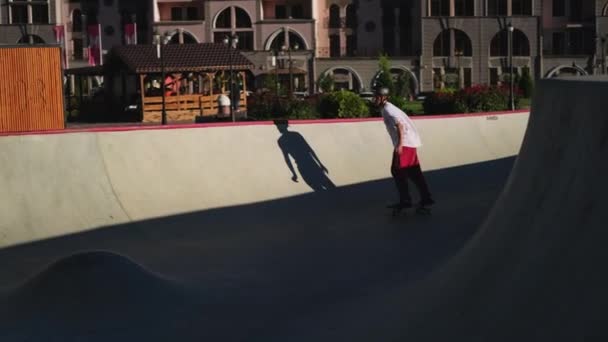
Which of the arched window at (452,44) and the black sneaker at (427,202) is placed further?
the arched window at (452,44)

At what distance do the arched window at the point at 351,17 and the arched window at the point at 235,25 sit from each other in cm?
747

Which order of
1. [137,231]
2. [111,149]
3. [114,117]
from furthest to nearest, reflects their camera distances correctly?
[114,117]
[111,149]
[137,231]

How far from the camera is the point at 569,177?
17.2 feet

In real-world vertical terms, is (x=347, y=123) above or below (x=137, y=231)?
above

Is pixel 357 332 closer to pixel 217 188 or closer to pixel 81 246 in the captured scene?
pixel 81 246

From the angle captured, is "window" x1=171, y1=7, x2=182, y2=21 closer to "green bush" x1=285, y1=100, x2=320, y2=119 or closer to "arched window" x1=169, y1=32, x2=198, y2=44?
"arched window" x1=169, y1=32, x2=198, y2=44

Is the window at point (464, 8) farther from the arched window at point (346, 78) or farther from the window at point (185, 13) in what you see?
the window at point (185, 13)

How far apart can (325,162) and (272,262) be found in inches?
211

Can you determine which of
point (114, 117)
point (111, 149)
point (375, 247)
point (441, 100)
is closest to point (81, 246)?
point (111, 149)

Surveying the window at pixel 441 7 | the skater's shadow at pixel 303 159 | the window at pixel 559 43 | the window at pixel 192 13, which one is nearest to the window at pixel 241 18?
the window at pixel 192 13

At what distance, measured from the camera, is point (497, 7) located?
6881 centimetres

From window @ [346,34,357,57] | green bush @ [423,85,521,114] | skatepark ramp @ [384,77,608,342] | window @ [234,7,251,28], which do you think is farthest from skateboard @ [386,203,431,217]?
window @ [346,34,357,57]

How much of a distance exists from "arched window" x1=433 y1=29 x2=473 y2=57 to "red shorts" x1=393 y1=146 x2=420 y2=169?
58.1 m

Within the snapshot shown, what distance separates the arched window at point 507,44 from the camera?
68375 mm
